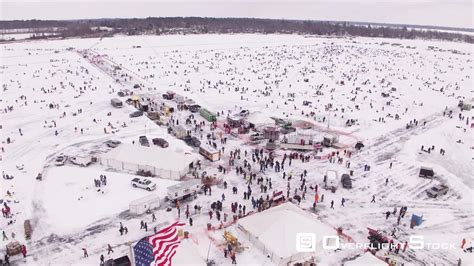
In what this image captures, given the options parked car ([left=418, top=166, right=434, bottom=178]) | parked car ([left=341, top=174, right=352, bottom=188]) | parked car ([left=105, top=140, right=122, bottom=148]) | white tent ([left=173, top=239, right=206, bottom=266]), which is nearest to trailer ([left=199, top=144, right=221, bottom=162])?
parked car ([left=105, top=140, right=122, bottom=148])

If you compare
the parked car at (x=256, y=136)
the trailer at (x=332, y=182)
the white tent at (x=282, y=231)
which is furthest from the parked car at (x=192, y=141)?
the white tent at (x=282, y=231)

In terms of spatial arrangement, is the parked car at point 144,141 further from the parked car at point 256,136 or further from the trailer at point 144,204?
the trailer at point 144,204

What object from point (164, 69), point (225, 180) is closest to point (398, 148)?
point (225, 180)

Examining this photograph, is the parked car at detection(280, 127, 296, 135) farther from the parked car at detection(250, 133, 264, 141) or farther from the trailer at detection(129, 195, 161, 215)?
the trailer at detection(129, 195, 161, 215)

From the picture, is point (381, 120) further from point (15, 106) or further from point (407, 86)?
point (15, 106)

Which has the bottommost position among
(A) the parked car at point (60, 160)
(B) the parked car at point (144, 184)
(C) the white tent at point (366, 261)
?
(C) the white tent at point (366, 261)

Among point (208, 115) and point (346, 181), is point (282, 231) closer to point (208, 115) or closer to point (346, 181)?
point (346, 181)

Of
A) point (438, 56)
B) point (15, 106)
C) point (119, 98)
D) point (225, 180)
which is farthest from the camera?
point (438, 56)
